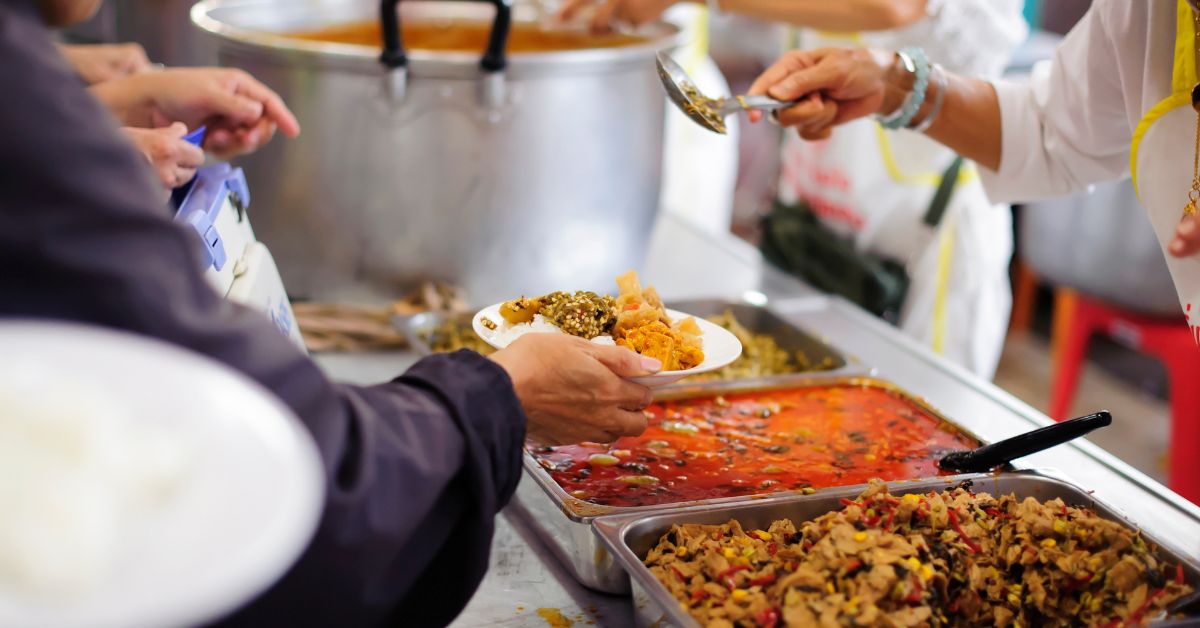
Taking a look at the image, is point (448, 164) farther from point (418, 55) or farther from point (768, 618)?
point (768, 618)

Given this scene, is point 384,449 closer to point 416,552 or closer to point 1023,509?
point 416,552

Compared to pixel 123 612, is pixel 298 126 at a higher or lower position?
lower

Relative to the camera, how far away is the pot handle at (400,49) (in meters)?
1.67

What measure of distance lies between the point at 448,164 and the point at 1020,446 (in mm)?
952

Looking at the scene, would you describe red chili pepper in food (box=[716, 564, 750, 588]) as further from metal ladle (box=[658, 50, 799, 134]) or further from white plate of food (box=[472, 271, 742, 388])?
metal ladle (box=[658, 50, 799, 134])

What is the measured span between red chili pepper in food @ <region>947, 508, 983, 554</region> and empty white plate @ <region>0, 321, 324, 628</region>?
2.30ft

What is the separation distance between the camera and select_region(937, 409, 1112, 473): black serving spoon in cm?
124

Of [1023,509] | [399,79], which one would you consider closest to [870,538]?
[1023,509]

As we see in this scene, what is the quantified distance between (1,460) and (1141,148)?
4.22 ft

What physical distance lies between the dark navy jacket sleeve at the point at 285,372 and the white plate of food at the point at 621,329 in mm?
261

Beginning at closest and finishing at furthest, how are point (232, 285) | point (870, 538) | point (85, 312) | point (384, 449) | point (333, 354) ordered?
1. point (85, 312)
2. point (384, 449)
3. point (870, 538)
4. point (232, 285)
5. point (333, 354)

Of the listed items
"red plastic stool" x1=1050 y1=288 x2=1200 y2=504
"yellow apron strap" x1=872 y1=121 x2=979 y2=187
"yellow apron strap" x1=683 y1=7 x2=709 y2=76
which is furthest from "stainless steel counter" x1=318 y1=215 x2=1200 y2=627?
"yellow apron strap" x1=683 y1=7 x2=709 y2=76

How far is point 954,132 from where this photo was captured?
1.72 metres

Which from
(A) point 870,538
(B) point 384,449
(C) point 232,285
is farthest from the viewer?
(C) point 232,285
